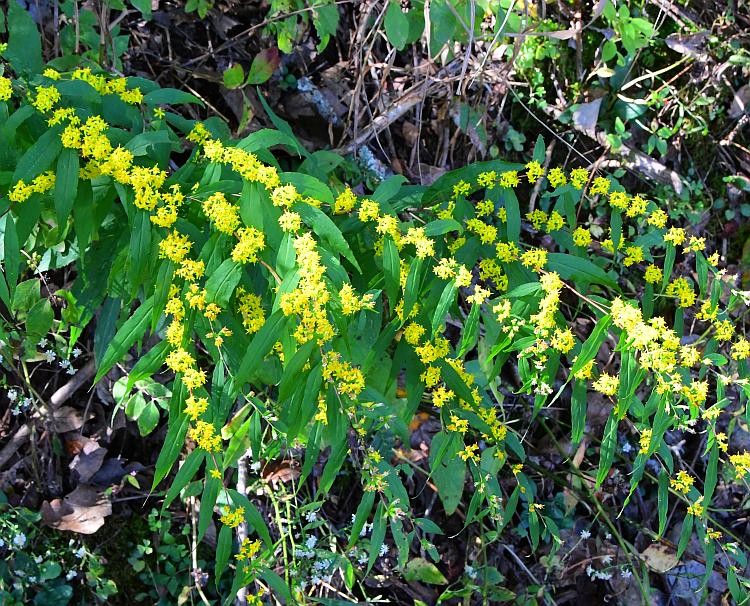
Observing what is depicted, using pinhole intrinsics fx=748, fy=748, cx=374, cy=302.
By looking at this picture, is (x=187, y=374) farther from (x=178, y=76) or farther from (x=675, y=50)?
(x=675, y=50)

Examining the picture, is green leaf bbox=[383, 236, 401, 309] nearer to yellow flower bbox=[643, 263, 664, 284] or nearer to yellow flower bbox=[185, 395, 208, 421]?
yellow flower bbox=[185, 395, 208, 421]

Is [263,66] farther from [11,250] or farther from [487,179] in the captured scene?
[11,250]

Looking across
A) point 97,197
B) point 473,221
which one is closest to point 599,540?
point 473,221

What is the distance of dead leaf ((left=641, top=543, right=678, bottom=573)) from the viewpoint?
10.4ft

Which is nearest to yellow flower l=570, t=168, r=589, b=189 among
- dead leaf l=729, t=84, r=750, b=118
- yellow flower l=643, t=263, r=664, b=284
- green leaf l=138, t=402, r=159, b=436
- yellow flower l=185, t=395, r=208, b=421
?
yellow flower l=643, t=263, r=664, b=284

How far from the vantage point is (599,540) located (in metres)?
3.17

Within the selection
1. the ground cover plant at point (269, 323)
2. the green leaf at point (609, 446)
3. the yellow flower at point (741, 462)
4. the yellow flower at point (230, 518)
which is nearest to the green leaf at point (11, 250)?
the ground cover plant at point (269, 323)

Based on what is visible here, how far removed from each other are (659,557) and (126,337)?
2.59m

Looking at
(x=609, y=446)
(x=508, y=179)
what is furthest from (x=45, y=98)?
(x=609, y=446)

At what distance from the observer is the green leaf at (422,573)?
2688 millimetres

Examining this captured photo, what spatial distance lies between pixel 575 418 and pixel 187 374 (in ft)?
2.76

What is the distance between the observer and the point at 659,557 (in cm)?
318

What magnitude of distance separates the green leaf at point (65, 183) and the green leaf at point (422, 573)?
1.84m

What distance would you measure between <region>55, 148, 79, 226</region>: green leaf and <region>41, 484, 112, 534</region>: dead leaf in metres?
1.50
